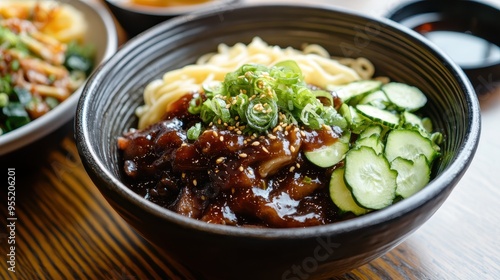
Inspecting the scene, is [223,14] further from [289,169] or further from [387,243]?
[387,243]

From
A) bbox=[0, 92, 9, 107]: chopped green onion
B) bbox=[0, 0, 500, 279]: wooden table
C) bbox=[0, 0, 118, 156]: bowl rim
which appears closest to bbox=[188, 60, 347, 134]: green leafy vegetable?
bbox=[0, 0, 500, 279]: wooden table

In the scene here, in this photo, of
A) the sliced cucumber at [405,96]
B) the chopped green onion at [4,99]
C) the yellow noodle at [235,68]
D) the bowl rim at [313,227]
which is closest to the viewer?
the bowl rim at [313,227]

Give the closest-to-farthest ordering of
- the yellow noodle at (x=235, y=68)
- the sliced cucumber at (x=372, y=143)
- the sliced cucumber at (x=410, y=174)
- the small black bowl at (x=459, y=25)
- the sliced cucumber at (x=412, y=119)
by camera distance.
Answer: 1. the sliced cucumber at (x=410, y=174)
2. the sliced cucumber at (x=372, y=143)
3. the sliced cucumber at (x=412, y=119)
4. the yellow noodle at (x=235, y=68)
5. the small black bowl at (x=459, y=25)

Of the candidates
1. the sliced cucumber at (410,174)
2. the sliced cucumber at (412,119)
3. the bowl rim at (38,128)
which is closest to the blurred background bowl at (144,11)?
the bowl rim at (38,128)

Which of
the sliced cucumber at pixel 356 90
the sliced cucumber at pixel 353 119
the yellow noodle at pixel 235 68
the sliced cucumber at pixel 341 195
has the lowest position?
the yellow noodle at pixel 235 68

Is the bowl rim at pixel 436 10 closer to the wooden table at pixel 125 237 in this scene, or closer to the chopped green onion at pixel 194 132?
the wooden table at pixel 125 237

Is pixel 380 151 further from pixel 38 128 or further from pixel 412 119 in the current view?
pixel 38 128

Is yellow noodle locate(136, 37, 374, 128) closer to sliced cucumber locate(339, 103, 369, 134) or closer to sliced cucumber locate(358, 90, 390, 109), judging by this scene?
sliced cucumber locate(358, 90, 390, 109)
